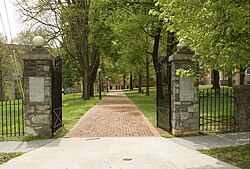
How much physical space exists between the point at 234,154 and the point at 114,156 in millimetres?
2849

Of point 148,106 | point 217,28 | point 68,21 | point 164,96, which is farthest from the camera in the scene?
point 68,21

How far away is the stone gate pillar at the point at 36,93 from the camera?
9469 millimetres

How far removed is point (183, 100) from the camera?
975 cm

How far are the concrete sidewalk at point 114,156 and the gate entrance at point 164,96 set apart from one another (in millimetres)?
1492

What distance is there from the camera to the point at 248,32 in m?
5.27

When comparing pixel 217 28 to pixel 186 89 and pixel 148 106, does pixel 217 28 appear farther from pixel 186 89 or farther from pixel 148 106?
pixel 148 106

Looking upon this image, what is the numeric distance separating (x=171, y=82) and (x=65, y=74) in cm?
2949

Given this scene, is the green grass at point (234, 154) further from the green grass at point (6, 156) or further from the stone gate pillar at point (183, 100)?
the green grass at point (6, 156)

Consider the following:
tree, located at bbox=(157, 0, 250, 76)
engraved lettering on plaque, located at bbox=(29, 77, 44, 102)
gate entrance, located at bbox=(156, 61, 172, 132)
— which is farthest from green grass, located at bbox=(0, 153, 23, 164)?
gate entrance, located at bbox=(156, 61, 172, 132)

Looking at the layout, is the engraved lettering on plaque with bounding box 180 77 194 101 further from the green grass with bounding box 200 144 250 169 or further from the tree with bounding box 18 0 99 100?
the tree with bounding box 18 0 99 100

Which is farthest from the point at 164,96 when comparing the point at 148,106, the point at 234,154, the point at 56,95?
the point at 148,106

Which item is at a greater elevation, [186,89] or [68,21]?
[68,21]

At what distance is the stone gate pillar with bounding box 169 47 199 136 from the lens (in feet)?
31.8

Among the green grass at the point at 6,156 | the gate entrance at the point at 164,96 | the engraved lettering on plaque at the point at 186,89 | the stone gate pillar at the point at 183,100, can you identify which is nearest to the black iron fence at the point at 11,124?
the green grass at the point at 6,156
